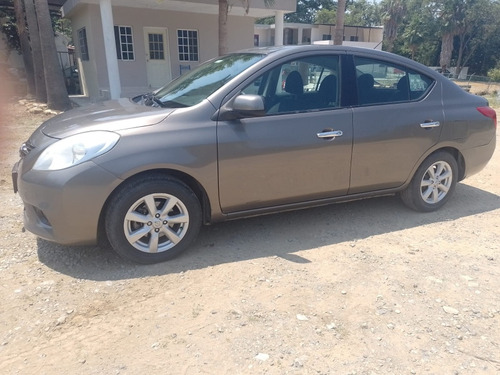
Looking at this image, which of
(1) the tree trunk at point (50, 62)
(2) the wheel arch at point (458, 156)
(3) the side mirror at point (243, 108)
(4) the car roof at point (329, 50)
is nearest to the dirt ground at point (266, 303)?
(2) the wheel arch at point (458, 156)

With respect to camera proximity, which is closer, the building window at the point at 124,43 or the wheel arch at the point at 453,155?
the wheel arch at the point at 453,155

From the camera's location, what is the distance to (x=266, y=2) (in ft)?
46.3

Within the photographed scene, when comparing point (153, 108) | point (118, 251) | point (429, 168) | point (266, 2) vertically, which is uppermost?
point (266, 2)

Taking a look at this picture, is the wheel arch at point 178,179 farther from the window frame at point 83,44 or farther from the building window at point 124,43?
the window frame at point 83,44

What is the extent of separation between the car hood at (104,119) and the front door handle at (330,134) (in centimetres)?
135

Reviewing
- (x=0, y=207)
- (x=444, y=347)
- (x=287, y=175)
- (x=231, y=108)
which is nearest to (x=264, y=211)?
(x=287, y=175)

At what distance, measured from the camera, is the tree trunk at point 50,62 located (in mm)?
11477

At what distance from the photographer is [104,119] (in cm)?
335

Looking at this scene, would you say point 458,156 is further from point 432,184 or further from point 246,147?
point 246,147

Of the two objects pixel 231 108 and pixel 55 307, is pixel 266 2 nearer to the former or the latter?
pixel 231 108

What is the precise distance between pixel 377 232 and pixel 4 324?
3.21m

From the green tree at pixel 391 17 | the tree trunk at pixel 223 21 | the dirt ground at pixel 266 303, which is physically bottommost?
the dirt ground at pixel 266 303

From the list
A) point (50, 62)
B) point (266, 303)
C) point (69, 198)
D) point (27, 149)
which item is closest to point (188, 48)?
point (50, 62)

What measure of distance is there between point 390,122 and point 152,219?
2.46 m
